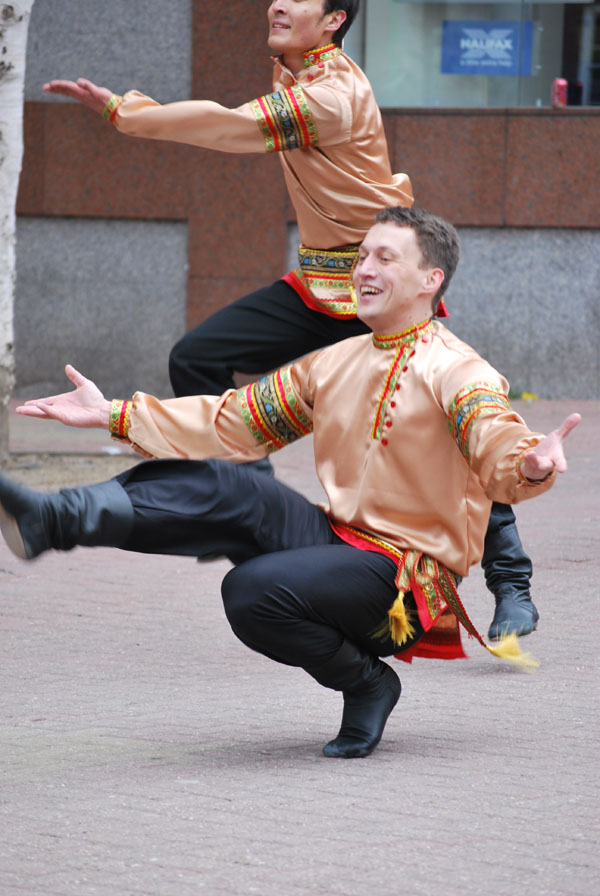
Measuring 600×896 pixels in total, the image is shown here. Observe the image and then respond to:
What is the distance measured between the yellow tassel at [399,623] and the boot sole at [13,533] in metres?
0.98

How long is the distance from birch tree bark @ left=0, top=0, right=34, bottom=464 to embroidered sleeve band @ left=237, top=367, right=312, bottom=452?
5.07 metres

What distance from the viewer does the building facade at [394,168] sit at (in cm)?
1259

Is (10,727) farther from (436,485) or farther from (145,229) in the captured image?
(145,229)

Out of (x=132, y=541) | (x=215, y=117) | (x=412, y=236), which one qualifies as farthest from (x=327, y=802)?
(x=215, y=117)

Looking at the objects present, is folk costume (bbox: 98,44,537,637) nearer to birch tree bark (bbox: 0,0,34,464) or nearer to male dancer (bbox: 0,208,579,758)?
male dancer (bbox: 0,208,579,758)

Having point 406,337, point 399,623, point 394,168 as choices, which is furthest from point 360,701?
point 394,168

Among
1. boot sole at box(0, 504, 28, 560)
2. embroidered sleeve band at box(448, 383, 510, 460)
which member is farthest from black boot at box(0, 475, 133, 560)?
embroidered sleeve band at box(448, 383, 510, 460)

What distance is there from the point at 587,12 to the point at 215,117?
343 inches

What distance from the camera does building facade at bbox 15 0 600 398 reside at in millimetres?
12586

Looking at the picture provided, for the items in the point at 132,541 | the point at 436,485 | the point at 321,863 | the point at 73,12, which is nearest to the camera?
the point at 321,863

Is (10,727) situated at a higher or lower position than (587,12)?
lower

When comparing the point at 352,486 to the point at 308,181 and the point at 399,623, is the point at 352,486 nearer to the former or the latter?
the point at 399,623

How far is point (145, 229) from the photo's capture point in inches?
509

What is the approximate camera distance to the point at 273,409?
13.3ft
